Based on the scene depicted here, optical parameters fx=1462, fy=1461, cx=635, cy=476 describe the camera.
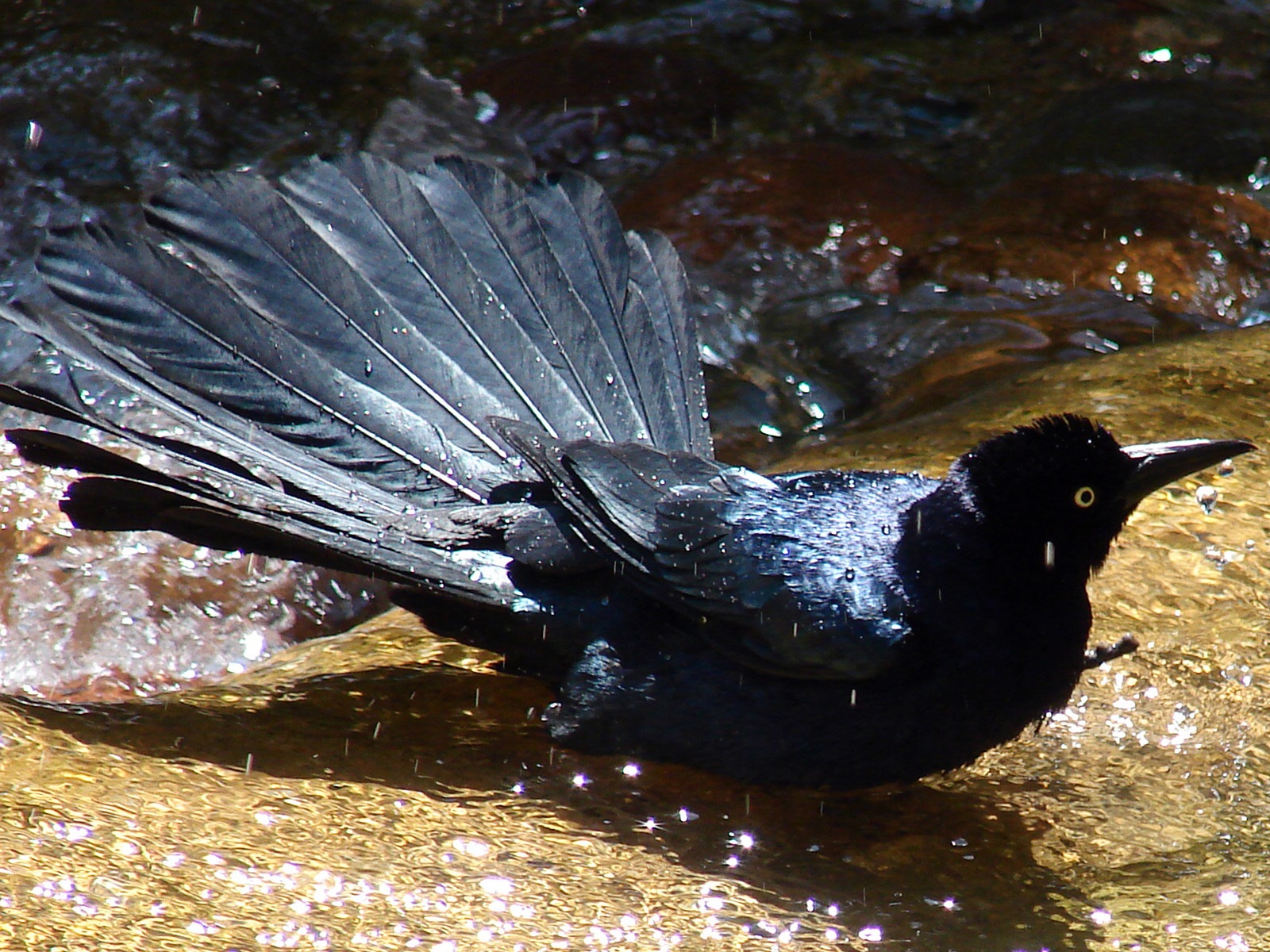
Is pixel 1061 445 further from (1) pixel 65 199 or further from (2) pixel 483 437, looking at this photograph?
(1) pixel 65 199

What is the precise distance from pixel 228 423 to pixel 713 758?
61.7 inches

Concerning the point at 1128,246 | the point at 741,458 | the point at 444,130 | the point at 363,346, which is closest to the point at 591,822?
the point at 363,346

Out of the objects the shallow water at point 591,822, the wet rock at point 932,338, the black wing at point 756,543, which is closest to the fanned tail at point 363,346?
the black wing at point 756,543

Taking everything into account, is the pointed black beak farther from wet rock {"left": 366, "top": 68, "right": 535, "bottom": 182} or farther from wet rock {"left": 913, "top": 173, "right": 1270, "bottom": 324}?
wet rock {"left": 366, "top": 68, "right": 535, "bottom": 182}

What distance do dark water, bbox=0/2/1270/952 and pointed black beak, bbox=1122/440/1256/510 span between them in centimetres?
70

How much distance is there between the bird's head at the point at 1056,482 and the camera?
348cm

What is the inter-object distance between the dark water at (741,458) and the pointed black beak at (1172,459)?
696 millimetres

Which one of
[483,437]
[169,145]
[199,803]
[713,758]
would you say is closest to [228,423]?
[483,437]

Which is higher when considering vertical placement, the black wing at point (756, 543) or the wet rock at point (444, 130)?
the wet rock at point (444, 130)

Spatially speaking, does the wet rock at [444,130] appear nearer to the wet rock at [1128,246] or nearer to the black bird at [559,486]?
the wet rock at [1128,246]

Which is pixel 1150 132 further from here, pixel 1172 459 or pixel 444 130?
pixel 1172 459

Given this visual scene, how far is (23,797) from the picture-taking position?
3.23 m

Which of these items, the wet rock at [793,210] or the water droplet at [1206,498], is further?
the wet rock at [793,210]

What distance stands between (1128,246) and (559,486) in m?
4.22
